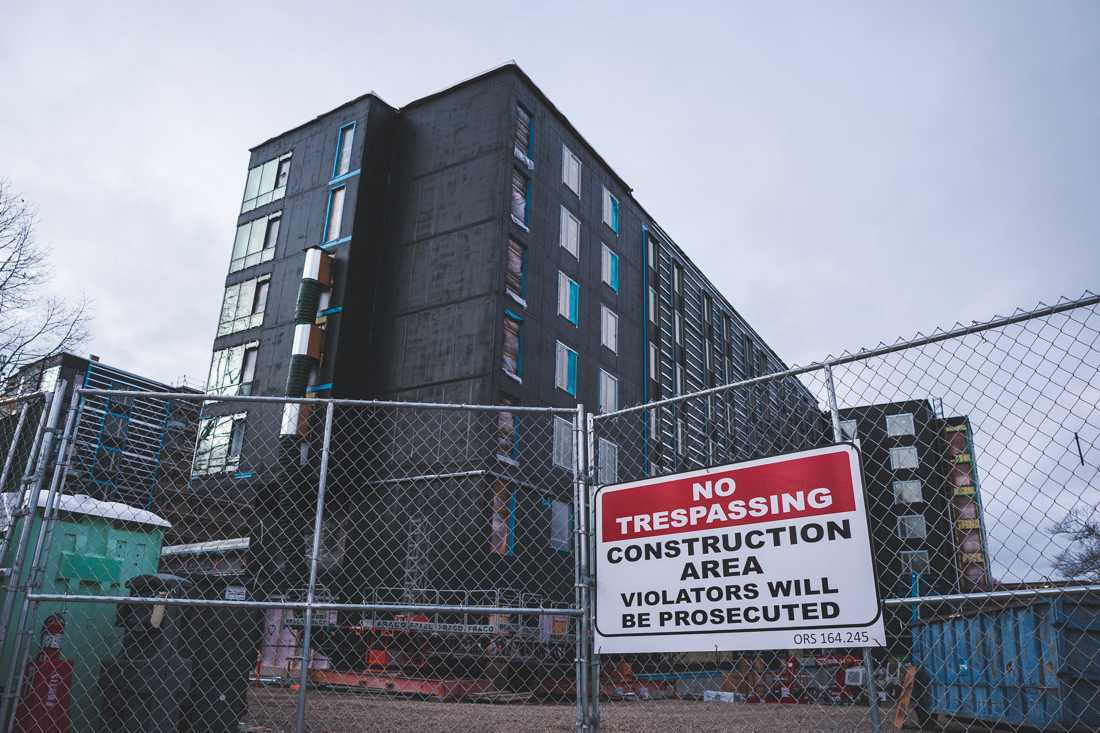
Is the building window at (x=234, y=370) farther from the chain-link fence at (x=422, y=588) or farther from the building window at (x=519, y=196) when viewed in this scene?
the building window at (x=519, y=196)

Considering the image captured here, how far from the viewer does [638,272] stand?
114 feet

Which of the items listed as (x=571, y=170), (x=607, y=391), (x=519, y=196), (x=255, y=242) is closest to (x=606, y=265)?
(x=571, y=170)

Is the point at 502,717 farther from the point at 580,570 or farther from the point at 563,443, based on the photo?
the point at 563,443

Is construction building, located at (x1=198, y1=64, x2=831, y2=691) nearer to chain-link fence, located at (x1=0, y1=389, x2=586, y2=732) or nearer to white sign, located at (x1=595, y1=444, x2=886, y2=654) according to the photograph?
chain-link fence, located at (x1=0, y1=389, x2=586, y2=732)

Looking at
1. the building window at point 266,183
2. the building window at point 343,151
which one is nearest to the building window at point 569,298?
the building window at point 343,151

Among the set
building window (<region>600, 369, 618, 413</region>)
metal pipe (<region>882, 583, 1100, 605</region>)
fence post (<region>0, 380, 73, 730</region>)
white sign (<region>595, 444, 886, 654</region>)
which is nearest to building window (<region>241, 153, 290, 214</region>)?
building window (<region>600, 369, 618, 413</region>)

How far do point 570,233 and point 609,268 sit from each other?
10.1ft

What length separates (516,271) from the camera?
26422 millimetres

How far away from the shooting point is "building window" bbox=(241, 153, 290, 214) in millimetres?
31594

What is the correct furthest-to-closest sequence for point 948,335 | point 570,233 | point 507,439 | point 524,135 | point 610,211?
point 610,211, point 570,233, point 524,135, point 507,439, point 948,335

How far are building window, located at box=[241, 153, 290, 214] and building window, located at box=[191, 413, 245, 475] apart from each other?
966 centimetres

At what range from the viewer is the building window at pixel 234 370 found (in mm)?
28969

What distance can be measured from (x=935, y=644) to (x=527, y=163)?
20.8 metres

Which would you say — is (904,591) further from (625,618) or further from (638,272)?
(625,618)
